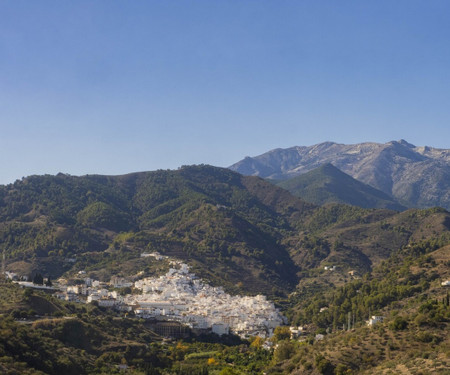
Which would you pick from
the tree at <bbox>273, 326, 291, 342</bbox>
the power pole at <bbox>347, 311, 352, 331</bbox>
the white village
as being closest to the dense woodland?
the tree at <bbox>273, 326, 291, 342</bbox>

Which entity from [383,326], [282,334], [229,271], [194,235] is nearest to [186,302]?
[282,334]

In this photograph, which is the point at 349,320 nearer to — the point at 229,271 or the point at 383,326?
the point at 383,326

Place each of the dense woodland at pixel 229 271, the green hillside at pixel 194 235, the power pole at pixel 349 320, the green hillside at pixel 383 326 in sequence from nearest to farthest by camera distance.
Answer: the green hillside at pixel 383 326
the dense woodland at pixel 229 271
the power pole at pixel 349 320
the green hillside at pixel 194 235

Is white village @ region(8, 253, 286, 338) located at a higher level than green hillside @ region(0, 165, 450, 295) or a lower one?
lower

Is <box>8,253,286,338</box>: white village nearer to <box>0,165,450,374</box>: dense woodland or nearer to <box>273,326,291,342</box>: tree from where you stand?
<box>273,326,291,342</box>: tree

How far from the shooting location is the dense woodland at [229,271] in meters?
53.1

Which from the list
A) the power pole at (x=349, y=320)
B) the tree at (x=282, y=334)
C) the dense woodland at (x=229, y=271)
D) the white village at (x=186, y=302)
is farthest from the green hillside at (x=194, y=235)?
the power pole at (x=349, y=320)

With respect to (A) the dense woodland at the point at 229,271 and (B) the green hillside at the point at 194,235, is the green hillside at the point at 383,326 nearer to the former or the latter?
(A) the dense woodland at the point at 229,271

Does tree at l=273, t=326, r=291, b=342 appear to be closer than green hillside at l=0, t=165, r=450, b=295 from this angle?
Yes

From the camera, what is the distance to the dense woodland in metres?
53.1

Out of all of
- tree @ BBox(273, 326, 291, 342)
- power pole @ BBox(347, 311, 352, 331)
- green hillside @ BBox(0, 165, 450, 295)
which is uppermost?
green hillside @ BBox(0, 165, 450, 295)

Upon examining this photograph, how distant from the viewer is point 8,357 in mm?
46125

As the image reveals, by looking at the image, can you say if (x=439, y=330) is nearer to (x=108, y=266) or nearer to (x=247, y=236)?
(x=108, y=266)

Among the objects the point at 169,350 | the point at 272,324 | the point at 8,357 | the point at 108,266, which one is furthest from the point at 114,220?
the point at 8,357
